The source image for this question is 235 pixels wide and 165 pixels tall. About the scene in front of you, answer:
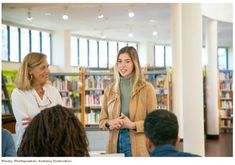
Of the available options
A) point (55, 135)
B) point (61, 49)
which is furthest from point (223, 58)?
point (55, 135)

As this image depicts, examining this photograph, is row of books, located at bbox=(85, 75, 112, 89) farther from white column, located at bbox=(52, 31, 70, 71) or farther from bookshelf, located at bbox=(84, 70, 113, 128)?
white column, located at bbox=(52, 31, 70, 71)

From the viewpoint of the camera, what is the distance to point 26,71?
1.82 metres

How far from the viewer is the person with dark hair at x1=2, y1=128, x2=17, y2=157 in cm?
168

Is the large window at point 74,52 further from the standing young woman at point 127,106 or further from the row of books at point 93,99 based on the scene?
the standing young woman at point 127,106

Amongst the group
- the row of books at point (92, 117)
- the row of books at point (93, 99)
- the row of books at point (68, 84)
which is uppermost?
the row of books at point (68, 84)

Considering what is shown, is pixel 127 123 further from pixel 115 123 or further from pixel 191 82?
pixel 191 82

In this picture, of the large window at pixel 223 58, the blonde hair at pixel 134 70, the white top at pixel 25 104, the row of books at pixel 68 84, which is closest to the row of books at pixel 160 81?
the large window at pixel 223 58

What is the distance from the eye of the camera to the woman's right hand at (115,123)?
1808mm

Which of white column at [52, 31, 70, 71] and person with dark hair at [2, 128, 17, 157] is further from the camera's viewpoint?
white column at [52, 31, 70, 71]

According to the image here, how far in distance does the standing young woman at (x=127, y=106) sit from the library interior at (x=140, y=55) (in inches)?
5.2

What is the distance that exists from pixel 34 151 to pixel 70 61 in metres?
7.21

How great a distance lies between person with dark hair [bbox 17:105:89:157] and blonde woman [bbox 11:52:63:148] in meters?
0.48

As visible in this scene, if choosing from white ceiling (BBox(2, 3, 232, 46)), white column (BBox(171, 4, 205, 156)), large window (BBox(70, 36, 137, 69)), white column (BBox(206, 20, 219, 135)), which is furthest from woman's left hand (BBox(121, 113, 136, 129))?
white column (BBox(206, 20, 219, 135))

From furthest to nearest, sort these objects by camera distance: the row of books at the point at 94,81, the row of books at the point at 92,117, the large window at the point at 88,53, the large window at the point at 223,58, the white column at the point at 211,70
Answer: the white column at the point at 211,70 < the large window at the point at 88,53 < the large window at the point at 223,58 < the row of books at the point at 94,81 < the row of books at the point at 92,117
